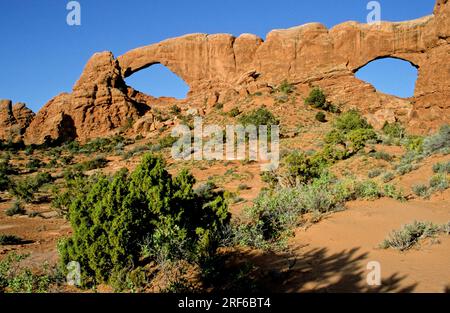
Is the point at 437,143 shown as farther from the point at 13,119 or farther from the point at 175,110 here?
the point at 13,119

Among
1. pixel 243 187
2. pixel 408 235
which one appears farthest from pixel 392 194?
pixel 243 187

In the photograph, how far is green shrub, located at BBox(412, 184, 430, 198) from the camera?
9548mm

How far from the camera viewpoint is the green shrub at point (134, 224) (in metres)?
Answer: 5.40

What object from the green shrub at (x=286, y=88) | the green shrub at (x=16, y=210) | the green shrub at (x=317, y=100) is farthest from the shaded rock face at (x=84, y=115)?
the green shrub at (x=16, y=210)

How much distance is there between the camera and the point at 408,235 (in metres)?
5.71

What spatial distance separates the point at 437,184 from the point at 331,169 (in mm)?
7540

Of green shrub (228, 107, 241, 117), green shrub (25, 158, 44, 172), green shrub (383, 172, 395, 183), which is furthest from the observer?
green shrub (228, 107, 241, 117)

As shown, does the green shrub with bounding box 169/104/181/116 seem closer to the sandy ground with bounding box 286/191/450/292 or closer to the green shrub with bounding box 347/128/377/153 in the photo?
the green shrub with bounding box 347/128/377/153

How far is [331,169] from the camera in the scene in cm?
1741

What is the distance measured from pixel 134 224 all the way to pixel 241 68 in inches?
1736

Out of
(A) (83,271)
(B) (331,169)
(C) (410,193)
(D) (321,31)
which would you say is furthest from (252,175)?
(D) (321,31)

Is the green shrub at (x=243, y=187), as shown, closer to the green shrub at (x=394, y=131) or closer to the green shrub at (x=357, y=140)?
the green shrub at (x=357, y=140)

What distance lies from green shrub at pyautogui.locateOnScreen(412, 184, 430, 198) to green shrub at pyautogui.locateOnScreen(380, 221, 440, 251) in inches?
149

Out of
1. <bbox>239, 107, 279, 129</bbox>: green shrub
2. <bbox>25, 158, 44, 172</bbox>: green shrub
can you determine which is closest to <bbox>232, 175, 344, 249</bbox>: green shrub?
<bbox>239, 107, 279, 129</bbox>: green shrub
